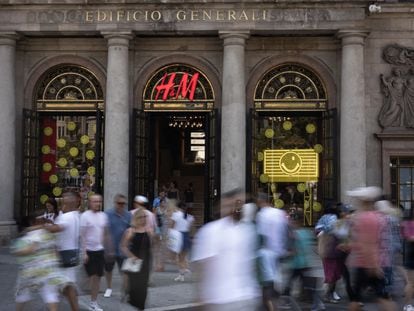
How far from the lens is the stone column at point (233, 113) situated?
2058 cm

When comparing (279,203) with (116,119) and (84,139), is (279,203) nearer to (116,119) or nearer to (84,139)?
(116,119)

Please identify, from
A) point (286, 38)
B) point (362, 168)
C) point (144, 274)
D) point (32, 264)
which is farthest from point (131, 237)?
point (286, 38)

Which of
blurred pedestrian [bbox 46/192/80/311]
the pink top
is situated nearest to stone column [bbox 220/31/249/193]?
blurred pedestrian [bbox 46/192/80/311]

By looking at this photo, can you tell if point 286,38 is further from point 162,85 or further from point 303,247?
point 303,247

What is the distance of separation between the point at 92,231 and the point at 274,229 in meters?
3.10

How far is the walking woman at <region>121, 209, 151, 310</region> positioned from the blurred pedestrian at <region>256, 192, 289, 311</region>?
160 centimetres

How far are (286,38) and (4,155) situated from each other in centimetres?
991

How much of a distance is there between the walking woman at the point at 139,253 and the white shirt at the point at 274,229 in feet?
5.64

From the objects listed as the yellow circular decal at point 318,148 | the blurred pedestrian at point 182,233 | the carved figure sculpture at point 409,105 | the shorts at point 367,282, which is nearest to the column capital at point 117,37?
the yellow circular decal at point 318,148

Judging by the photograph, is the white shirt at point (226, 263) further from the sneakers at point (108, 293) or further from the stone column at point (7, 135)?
the stone column at point (7, 135)

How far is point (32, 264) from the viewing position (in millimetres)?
8484

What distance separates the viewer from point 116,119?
20.8 m

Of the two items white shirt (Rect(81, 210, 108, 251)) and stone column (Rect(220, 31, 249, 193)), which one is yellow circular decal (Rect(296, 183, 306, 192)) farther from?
white shirt (Rect(81, 210, 108, 251))

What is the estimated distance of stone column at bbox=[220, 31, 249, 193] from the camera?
20578mm
